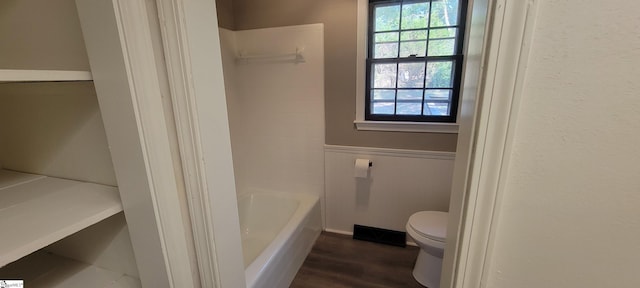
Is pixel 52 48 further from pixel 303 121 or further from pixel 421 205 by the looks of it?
pixel 421 205

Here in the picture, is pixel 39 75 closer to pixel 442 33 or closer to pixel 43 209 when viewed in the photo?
pixel 43 209

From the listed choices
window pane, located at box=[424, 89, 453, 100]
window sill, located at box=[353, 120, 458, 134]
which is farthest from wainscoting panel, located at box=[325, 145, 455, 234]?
window pane, located at box=[424, 89, 453, 100]

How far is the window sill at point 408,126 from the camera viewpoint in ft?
6.37

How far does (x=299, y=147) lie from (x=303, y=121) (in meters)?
0.25

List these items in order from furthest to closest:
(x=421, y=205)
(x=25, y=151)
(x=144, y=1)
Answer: (x=421, y=205) → (x=25, y=151) → (x=144, y=1)

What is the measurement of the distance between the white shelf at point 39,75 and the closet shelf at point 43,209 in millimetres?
302

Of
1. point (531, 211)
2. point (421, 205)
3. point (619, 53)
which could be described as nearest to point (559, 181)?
point (531, 211)

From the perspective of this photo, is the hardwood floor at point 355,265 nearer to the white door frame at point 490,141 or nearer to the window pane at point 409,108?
the window pane at point 409,108

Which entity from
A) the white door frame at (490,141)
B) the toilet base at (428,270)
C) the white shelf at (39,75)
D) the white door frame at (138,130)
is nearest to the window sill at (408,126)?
the toilet base at (428,270)

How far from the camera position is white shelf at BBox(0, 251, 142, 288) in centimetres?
75

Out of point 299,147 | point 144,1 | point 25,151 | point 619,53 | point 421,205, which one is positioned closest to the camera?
point 619,53

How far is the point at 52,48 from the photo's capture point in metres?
0.65

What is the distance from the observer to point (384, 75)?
207cm

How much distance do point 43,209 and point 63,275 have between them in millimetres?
322
